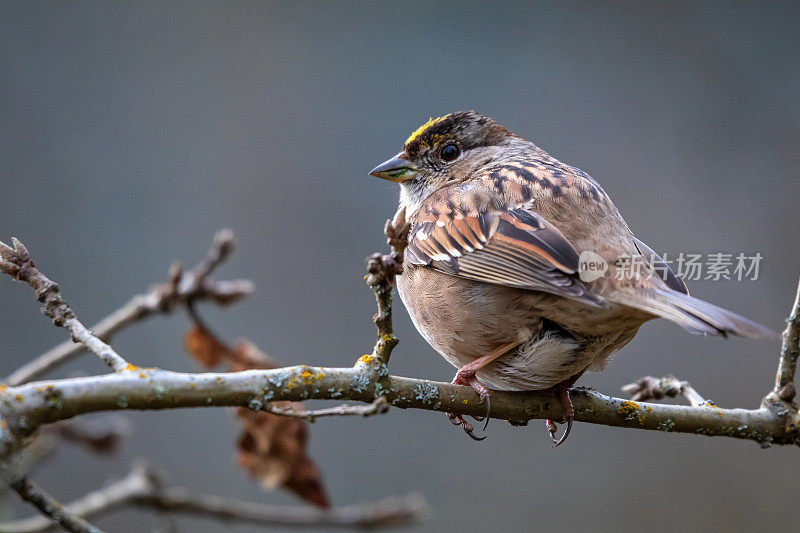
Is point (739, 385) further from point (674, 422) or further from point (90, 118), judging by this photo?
point (90, 118)

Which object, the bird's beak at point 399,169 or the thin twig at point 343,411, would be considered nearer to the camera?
the thin twig at point 343,411

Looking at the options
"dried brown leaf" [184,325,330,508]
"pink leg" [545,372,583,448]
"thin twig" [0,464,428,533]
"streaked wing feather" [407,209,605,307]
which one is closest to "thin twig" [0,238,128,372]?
"dried brown leaf" [184,325,330,508]

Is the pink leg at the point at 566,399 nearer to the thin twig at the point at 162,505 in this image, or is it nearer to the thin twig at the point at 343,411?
the thin twig at the point at 343,411

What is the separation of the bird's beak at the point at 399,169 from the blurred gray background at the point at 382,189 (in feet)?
6.52

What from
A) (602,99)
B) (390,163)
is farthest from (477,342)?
(602,99)

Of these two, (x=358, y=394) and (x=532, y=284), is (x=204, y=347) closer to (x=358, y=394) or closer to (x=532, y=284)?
(x=358, y=394)

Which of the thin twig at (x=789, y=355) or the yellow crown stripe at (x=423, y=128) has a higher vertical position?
the yellow crown stripe at (x=423, y=128)

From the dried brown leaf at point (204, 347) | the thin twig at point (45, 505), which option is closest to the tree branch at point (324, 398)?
the thin twig at point (45, 505)

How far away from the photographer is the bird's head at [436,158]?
369 cm

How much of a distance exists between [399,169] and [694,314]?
1.91 metres

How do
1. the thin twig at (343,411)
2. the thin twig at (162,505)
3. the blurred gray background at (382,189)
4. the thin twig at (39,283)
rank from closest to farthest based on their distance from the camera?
the thin twig at (343,411) → the thin twig at (39,283) → the thin twig at (162,505) → the blurred gray background at (382,189)

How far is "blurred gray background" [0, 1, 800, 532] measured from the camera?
572cm

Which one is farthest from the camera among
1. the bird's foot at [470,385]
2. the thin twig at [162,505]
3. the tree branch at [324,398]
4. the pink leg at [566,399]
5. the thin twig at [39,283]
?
the thin twig at [162,505]

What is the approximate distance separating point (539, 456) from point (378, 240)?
2.31m
